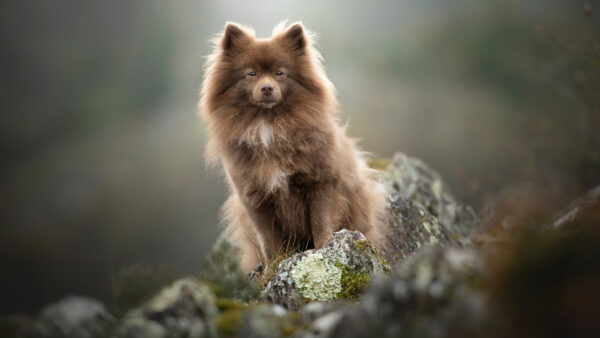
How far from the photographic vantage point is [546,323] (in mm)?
1949

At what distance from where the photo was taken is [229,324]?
2.76m

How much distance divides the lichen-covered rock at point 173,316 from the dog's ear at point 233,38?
10.6 feet

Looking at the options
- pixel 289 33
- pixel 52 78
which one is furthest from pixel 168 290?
pixel 52 78

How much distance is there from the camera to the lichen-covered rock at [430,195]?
7.12 m

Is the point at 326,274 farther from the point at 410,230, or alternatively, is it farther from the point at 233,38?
the point at 233,38

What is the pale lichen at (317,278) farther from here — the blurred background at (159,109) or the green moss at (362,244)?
the blurred background at (159,109)

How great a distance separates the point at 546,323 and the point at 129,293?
2.39 metres

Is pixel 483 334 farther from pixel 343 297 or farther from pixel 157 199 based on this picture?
pixel 157 199

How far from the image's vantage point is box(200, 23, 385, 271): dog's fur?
192 inches

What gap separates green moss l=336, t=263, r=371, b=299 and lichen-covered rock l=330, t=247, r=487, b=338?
1340 millimetres

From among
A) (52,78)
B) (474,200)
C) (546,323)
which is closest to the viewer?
(546,323)

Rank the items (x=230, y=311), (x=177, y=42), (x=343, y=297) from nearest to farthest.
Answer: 1. (x=230, y=311)
2. (x=343, y=297)
3. (x=177, y=42)

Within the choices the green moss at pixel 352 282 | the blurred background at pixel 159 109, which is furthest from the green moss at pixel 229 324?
the blurred background at pixel 159 109

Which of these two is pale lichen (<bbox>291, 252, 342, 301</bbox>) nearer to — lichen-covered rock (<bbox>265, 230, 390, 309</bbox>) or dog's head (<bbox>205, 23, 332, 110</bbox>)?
lichen-covered rock (<bbox>265, 230, 390, 309</bbox>)
